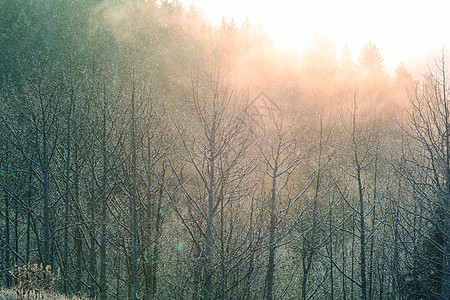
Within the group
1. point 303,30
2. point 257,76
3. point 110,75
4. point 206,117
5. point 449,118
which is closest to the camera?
point 206,117

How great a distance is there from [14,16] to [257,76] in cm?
3583

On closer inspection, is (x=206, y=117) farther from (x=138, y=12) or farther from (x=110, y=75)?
(x=138, y=12)

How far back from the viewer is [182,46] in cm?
5169

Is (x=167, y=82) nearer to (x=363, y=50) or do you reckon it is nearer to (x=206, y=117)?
(x=363, y=50)

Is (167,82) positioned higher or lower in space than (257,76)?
lower

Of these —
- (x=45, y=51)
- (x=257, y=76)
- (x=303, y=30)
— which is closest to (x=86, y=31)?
(x=45, y=51)

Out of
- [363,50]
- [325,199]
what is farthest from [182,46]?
[325,199]

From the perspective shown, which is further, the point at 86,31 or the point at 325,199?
the point at 86,31

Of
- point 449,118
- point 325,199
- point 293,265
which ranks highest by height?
point 325,199

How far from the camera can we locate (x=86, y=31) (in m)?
46.6

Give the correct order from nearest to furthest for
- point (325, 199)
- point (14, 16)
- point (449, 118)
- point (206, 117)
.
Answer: point (206, 117)
point (449, 118)
point (325, 199)
point (14, 16)

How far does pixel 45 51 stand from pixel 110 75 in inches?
436

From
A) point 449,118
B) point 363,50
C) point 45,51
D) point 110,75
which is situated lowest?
point 449,118

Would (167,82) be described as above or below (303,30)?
below
